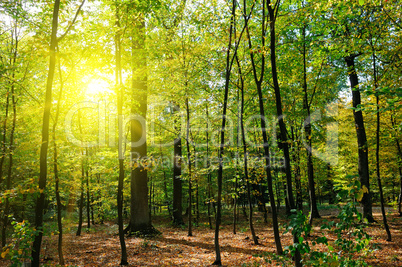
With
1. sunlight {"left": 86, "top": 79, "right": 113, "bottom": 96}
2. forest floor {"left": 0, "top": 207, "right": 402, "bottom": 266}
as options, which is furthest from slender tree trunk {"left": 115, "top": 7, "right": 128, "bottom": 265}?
forest floor {"left": 0, "top": 207, "right": 402, "bottom": 266}

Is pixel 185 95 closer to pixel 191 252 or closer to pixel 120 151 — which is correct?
pixel 120 151

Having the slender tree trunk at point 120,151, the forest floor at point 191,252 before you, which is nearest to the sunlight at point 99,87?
the slender tree trunk at point 120,151

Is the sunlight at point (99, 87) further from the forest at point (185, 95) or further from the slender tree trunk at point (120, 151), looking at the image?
the slender tree trunk at point (120, 151)

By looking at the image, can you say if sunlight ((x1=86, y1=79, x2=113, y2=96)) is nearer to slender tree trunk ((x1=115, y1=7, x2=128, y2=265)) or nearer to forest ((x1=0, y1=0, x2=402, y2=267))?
forest ((x1=0, y1=0, x2=402, y2=267))

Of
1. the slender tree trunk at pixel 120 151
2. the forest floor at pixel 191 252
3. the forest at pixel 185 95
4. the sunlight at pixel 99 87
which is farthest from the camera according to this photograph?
the sunlight at pixel 99 87

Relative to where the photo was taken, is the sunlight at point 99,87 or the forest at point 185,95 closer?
the forest at point 185,95

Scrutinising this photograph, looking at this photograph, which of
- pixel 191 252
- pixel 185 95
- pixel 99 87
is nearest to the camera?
pixel 99 87

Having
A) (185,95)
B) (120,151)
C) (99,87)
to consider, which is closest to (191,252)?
(120,151)

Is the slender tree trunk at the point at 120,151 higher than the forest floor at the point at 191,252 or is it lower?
higher

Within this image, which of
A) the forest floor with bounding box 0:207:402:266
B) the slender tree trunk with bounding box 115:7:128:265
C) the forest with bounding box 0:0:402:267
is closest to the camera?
the forest with bounding box 0:0:402:267

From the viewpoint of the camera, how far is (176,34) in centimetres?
1163

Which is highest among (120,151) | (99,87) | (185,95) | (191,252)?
(185,95)

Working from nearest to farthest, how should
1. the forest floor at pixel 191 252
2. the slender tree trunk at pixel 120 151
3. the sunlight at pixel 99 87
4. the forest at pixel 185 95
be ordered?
the forest at pixel 185 95 → the slender tree trunk at pixel 120 151 → the forest floor at pixel 191 252 → the sunlight at pixel 99 87

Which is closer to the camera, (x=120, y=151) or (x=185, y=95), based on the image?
(x=120, y=151)
